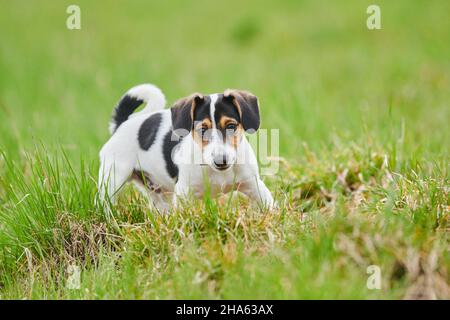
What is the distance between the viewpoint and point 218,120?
192 inches

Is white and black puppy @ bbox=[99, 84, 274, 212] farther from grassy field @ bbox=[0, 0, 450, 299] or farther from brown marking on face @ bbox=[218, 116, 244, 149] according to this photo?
grassy field @ bbox=[0, 0, 450, 299]

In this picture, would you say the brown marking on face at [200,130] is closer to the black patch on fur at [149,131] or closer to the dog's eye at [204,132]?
the dog's eye at [204,132]

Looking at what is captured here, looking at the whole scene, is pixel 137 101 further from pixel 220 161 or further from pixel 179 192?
pixel 220 161

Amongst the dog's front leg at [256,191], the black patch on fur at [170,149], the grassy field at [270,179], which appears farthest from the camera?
the black patch on fur at [170,149]

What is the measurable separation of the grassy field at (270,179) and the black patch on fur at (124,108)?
0.42 metres

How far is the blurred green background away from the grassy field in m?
0.05

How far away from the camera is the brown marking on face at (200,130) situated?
16.0 feet

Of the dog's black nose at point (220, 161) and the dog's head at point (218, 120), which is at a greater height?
the dog's head at point (218, 120)

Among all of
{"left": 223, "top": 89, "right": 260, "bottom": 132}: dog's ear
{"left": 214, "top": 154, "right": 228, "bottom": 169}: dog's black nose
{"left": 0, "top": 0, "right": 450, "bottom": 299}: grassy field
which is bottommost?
{"left": 0, "top": 0, "right": 450, "bottom": 299}: grassy field

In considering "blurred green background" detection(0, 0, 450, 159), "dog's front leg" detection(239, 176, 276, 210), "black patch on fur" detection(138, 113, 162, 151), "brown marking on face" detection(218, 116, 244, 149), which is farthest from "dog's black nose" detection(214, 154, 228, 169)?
"blurred green background" detection(0, 0, 450, 159)

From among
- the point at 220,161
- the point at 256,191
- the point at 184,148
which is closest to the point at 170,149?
the point at 184,148

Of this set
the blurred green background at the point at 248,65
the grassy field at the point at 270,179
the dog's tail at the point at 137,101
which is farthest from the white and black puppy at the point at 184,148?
the blurred green background at the point at 248,65

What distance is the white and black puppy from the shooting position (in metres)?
4.89

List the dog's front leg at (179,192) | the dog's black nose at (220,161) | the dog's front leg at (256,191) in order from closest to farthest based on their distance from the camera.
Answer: the dog's black nose at (220,161) < the dog's front leg at (179,192) < the dog's front leg at (256,191)
